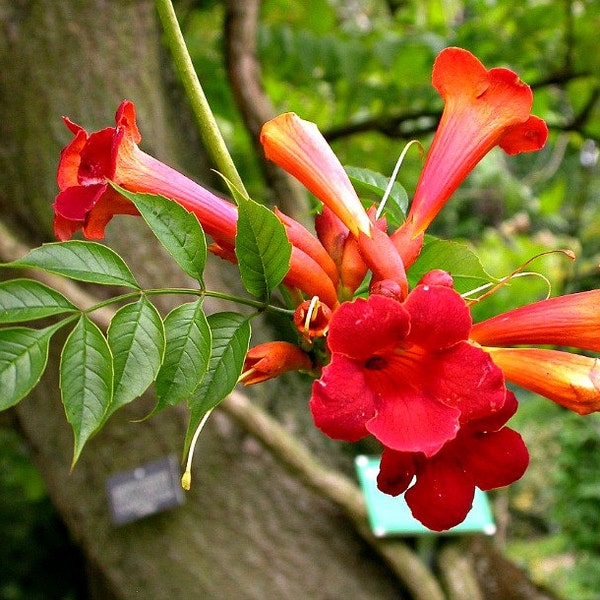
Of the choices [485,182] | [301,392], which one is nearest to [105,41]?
[301,392]

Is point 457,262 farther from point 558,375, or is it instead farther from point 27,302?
point 27,302

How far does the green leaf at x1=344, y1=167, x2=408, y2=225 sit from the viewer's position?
2.46ft

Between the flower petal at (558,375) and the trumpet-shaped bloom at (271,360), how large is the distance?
0.16 metres

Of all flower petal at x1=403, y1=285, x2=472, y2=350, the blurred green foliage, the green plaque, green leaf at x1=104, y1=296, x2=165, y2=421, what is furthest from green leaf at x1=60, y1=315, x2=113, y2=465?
the blurred green foliage

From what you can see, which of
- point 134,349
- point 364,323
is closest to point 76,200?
point 134,349

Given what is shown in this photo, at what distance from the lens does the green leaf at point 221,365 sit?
556 millimetres

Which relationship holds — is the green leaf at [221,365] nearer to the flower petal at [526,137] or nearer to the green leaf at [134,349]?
the green leaf at [134,349]

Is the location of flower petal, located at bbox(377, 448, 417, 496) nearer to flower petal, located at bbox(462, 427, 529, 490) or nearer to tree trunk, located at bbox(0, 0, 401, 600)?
flower petal, located at bbox(462, 427, 529, 490)

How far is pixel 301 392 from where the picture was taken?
2.00 metres

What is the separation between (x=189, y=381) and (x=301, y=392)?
147cm

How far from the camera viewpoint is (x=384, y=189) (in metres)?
0.79

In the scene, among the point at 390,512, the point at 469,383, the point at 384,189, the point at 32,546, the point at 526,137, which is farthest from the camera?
the point at 32,546

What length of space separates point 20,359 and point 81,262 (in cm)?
9

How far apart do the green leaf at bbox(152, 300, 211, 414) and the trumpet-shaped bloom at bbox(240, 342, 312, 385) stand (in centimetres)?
4
